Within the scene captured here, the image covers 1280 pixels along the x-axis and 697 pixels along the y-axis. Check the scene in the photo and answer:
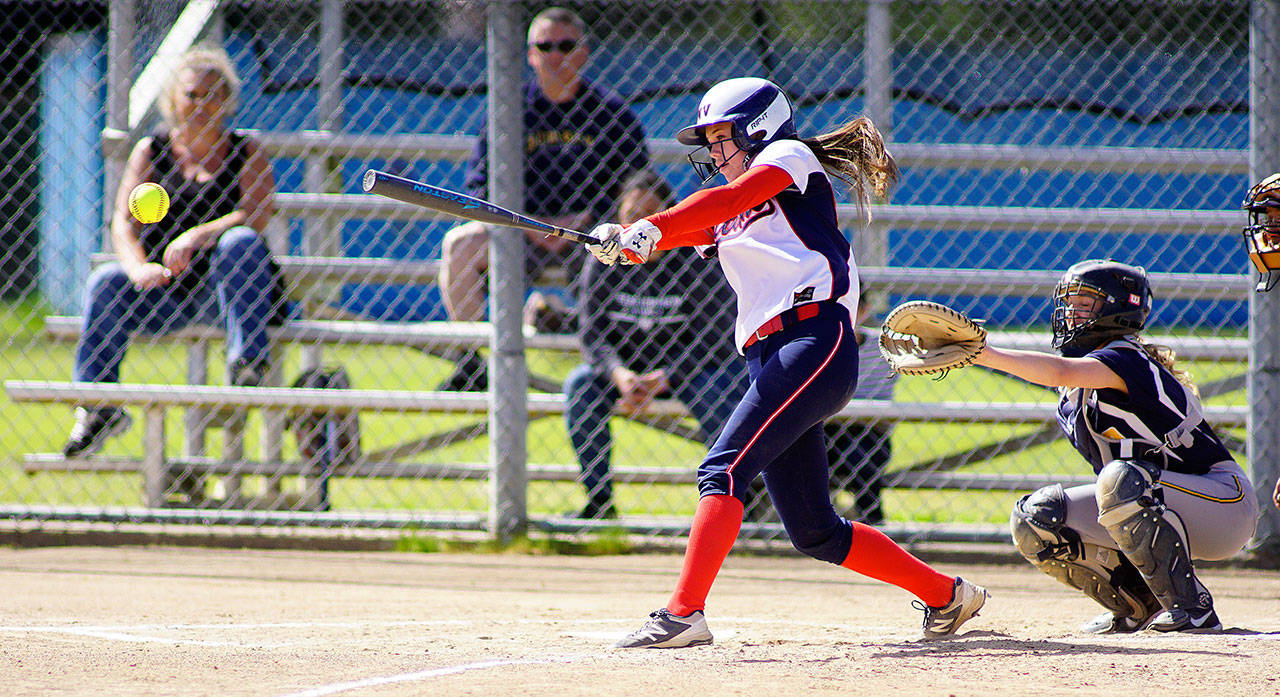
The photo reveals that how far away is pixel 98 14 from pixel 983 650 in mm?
6249

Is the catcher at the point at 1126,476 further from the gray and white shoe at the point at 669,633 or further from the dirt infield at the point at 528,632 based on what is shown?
the gray and white shoe at the point at 669,633

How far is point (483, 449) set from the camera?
923cm

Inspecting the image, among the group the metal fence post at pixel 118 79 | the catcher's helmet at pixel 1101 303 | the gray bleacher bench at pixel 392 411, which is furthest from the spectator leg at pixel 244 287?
the catcher's helmet at pixel 1101 303

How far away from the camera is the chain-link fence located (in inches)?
223

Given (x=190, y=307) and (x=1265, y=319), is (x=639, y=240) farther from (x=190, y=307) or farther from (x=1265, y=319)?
(x=190, y=307)

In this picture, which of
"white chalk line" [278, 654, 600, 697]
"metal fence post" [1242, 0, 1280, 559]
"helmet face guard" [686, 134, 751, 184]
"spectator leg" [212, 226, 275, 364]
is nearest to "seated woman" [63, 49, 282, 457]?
"spectator leg" [212, 226, 275, 364]

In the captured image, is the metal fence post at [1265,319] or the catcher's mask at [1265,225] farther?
the metal fence post at [1265,319]

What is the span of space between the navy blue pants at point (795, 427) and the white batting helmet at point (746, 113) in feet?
1.77

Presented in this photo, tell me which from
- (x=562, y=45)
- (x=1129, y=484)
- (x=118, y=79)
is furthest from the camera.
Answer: (x=118, y=79)

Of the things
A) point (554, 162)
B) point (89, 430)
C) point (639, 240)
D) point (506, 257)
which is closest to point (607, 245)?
point (639, 240)

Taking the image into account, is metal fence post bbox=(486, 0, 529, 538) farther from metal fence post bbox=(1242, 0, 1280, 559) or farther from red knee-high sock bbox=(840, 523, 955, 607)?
metal fence post bbox=(1242, 0, 1280, 559)

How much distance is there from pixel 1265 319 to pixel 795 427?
2.97 m

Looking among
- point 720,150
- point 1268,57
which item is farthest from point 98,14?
point 1268,57

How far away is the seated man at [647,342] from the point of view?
5.61 m
